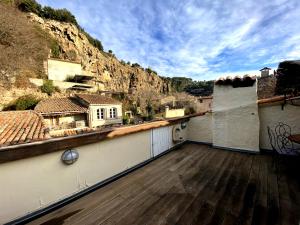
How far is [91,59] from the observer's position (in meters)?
29.0

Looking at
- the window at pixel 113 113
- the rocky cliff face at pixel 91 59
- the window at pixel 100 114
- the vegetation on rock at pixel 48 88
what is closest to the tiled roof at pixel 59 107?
the window at pixel 100 114

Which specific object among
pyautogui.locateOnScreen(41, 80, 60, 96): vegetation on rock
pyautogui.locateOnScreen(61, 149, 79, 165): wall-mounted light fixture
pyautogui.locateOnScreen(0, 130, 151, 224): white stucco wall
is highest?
pyautogui.locateOnScreen(41, 80, 60, 96): vegetation on rock

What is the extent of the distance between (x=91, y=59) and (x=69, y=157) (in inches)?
1211

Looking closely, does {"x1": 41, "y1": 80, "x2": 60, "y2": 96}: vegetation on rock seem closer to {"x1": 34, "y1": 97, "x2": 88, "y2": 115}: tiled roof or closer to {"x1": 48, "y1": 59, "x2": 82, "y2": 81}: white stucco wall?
{"x1": 48, "y1": 59, "x2": 82, "y2": 81}: white stucco wall

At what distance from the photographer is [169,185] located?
2482 millimetres

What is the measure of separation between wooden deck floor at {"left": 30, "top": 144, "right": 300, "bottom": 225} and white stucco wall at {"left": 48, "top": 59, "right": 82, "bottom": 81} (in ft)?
75.5

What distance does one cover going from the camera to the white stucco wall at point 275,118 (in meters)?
3.56

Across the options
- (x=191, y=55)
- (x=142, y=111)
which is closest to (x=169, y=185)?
(x=191, y=55)

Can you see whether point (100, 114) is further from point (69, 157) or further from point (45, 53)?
point (69, 157)

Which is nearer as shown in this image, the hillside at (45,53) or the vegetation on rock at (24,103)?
the hillside at (45,53)

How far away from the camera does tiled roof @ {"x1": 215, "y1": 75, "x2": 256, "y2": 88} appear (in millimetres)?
3879

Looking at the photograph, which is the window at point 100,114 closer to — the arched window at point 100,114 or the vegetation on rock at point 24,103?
the arched window at point 100,114

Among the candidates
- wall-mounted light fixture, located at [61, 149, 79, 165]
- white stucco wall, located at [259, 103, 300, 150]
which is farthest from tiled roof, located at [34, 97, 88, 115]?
white stucco wall, located at [259, 103, 300, 150]

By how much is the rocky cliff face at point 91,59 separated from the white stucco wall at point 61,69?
9.30ft
